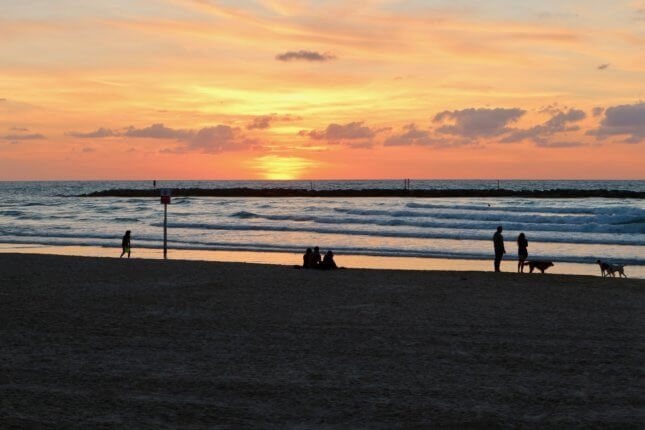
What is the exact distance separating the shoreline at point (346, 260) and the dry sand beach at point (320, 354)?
233 inches

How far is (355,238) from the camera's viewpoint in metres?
37.9

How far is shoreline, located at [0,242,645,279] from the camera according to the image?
24.6 metres

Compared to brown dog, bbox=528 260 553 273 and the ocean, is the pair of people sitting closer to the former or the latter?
brown dog, bbox=528 260 553 273

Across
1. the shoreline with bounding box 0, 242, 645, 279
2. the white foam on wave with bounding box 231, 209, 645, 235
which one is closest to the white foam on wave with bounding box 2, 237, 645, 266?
the shoreline with bounding box 0, 242, 645, 279

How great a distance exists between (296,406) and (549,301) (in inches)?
378

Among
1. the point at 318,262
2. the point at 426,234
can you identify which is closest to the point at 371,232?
the point at 426,234

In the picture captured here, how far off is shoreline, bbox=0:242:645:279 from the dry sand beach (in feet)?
19.4

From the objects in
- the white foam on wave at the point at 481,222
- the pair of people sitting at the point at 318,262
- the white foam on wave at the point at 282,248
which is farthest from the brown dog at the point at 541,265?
the white foam on wave at the point at 481,222

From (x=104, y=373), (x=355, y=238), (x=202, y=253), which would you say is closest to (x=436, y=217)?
(x=355, y=238)

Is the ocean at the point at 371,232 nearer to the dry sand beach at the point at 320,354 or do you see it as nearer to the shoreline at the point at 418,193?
the dry sand beach at the point at 320,354

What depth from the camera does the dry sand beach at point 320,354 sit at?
7.73m

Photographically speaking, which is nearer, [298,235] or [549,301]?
[549,301]

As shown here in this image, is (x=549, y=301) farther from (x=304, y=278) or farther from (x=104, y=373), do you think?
(x=104, y=373)

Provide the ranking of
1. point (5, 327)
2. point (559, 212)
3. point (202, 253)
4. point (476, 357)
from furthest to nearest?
point (559, 212), point (202, 253), point (5, 327), point (476, 357)
